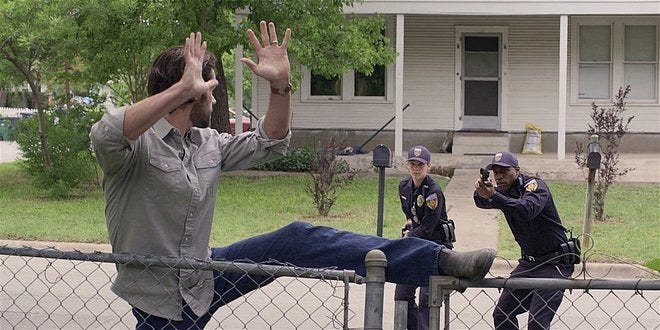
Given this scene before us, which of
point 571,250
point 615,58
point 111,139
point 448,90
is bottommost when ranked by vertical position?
point 571,250

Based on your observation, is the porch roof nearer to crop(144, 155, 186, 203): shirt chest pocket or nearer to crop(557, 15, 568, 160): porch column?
crop(557, 15, 568, 160): porch column

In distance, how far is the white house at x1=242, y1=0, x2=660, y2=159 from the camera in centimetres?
2377

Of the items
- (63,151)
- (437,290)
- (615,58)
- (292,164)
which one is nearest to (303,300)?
(437,290)

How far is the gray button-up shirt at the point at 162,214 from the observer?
12.9ft

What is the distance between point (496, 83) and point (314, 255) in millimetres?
20511

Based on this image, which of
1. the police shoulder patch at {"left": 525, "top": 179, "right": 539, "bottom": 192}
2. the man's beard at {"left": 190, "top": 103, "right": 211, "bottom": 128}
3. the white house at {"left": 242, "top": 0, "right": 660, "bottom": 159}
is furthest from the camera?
the white house at {"left": 242, "top": 0, "right": 660, "bottom": 159}

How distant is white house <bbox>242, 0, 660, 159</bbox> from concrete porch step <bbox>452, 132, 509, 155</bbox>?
0.39 meters

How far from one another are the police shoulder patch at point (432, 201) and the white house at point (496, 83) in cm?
1564

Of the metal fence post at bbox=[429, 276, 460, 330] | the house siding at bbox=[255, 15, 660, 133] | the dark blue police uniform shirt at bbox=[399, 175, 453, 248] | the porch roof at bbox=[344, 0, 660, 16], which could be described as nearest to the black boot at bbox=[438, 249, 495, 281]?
the metal fence post at bbox=[429, 276, 460, 330]

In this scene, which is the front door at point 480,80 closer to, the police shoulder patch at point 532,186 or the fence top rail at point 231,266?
the police shoulder patch at point 532,186

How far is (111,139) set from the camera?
143 inches

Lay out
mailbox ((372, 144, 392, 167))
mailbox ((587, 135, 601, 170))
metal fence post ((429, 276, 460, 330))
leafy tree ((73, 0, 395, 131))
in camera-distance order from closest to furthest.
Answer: metal fence post ((429, 276, 460, 330))
mailbox ((372, 144, 392, 167))
mailbox ((587, 135, 601, 170))
leafy tree ((73, 0, 395, 131))

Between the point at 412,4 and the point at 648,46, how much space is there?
597 cm

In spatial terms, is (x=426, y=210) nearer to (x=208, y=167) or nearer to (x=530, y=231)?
(x=530, y=231)
